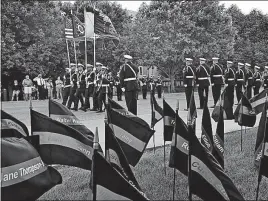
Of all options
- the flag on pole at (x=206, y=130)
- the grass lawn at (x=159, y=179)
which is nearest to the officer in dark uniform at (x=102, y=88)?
the grass lawn at (x=159, y=179)

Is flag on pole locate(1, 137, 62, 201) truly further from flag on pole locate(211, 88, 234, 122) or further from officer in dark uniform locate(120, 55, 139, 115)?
officer in dark uniform locate(120, 55, 139, 115)

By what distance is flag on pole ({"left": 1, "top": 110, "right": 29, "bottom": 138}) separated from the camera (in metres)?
3.09

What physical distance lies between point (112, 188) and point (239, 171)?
347cm

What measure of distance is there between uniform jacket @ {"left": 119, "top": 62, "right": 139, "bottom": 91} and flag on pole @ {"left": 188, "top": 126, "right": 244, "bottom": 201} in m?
8.10

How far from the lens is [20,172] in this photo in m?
2.76

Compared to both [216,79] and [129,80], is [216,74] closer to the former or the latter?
[216,79]

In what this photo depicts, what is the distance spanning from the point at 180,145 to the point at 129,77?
758cm

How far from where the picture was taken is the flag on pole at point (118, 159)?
3.01 meters

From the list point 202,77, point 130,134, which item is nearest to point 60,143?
point 130,134

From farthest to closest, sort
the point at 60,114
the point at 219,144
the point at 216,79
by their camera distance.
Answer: the point at 216,79
the point at 219,144
the point at 60,114

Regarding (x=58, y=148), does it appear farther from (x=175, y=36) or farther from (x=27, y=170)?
(x=175, y=36)

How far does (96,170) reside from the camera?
2.40 m

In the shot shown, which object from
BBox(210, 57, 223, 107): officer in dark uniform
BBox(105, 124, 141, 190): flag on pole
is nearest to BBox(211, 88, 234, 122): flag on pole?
BBox(105, 124, 141, 190): flag on pole

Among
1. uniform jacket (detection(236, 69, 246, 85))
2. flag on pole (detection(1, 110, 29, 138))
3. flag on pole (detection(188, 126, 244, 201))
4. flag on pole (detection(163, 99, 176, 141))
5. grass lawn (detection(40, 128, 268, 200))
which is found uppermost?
uniform jacket (detection(236, 69, 246, 85))
